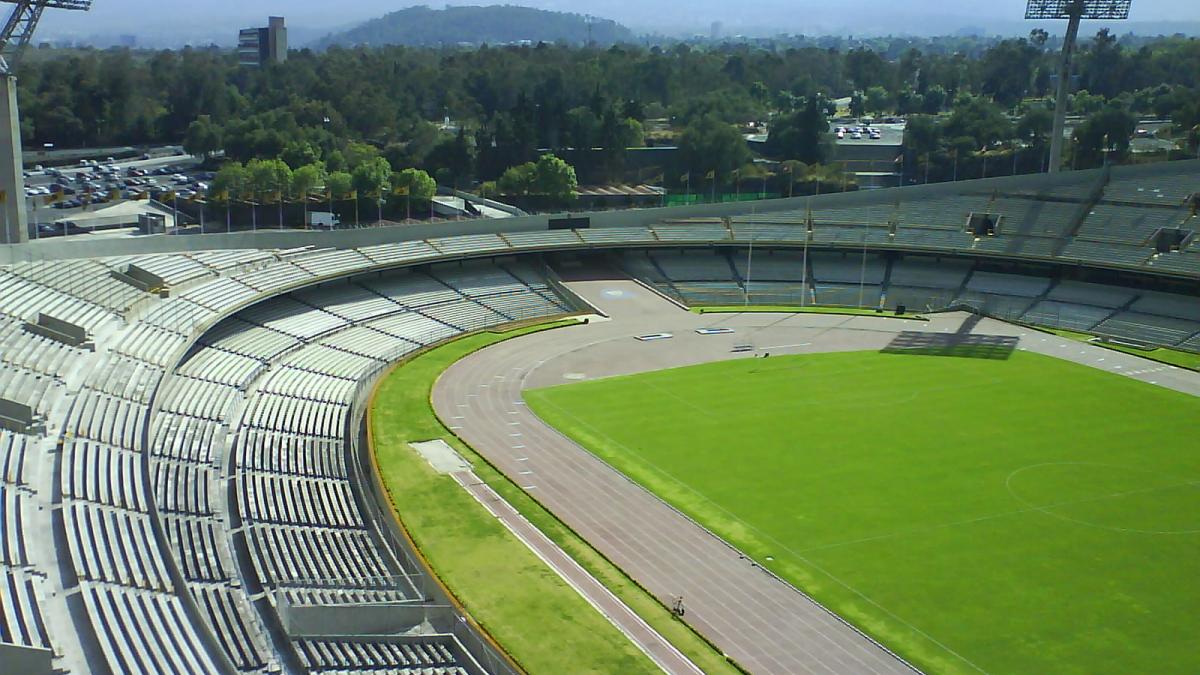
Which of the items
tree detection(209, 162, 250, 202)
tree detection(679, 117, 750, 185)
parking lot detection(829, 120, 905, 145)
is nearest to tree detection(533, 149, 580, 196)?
tree detection(679, 117, 750, 185)

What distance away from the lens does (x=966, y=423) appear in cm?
3841

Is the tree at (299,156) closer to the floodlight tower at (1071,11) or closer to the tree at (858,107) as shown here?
the floodlight tower at (1071,11)

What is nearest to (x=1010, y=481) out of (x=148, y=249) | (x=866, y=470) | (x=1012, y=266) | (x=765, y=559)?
(x=866, y=470)

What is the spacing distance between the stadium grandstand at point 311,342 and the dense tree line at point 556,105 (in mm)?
29720

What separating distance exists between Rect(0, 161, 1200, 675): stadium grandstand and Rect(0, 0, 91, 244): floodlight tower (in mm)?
1273

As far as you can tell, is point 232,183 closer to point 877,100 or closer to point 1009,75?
point 877,100

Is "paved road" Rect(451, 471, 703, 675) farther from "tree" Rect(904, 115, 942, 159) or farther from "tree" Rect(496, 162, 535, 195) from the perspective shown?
"tree" Rect(904, 115, 942, 159)

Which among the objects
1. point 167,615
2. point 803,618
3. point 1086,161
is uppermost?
point 1086,161

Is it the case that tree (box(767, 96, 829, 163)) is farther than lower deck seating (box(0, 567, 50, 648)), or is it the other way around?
tree (box(767, 96, 829, 163))

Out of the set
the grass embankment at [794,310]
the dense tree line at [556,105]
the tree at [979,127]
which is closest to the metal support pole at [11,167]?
the grass embankment at [794,310]

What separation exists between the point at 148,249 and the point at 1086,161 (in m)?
71.6

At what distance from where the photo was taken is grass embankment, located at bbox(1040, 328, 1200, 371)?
46.6 metres

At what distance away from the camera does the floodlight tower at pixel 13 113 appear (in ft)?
127

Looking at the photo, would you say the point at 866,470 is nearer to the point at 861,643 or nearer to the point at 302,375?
the point at 861,643
